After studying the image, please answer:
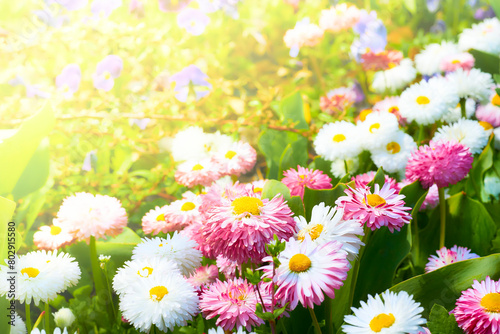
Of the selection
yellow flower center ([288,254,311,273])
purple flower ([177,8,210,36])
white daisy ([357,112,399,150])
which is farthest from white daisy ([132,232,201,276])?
purple flower ([177,8,210,36])

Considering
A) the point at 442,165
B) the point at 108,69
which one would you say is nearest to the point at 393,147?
the point at 442,165

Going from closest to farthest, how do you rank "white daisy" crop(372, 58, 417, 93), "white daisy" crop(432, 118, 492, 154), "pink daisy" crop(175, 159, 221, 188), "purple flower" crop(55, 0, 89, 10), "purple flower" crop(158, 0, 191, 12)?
"pink daisy" crop(175, 159, 221, 188), "white daisy" crop(432, 118, 492, 154), "white daisy" crop(372, 58, 417, 93), "purple flower" crop(55, 0, 89, 10), "purple flower" crop(158, 0, 191, 12)

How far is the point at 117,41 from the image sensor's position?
5.68 ft

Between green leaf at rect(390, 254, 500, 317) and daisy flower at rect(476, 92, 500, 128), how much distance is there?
69cm

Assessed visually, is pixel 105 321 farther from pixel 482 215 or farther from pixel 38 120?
pixel 482 215

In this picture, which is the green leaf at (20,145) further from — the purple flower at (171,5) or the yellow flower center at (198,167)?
the purple flower at (171,5)

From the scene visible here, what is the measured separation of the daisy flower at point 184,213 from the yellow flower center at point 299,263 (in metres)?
0.34

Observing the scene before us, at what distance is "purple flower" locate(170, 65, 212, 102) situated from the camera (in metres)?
1.67

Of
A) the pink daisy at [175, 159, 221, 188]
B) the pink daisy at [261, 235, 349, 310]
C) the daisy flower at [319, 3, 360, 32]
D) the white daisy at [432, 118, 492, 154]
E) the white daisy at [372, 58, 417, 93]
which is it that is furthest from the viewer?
the daisy flower at [319, 3, 360, 32]

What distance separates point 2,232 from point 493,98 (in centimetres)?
122

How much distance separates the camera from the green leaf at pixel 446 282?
31.1 inches

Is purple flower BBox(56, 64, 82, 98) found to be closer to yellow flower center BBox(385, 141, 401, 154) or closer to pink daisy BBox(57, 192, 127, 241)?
pink daisy BBox(57, 192, 127, 241)

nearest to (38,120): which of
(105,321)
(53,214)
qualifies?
(105,321)

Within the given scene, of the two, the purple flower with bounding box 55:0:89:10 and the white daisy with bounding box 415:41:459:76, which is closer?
the white daisy with bounding box 415:41:459:76
